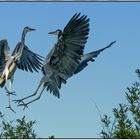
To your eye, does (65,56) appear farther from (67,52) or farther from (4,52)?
(4,52)

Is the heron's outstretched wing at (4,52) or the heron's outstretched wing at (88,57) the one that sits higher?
the heron's outstretched wing at (4,52)

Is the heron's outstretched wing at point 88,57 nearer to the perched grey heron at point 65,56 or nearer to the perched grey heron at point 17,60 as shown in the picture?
the perched grey heron at point 65,56

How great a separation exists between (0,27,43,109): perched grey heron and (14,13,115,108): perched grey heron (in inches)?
17.2

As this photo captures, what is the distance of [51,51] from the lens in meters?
15.8

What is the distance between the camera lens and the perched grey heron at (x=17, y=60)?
626 inches

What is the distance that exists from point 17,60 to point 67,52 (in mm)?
894

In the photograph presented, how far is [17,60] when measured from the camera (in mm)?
16250

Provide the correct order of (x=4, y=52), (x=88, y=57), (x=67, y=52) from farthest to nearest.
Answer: (x=4, y=52) < (x=88, y=57) < (x=67, y=52)

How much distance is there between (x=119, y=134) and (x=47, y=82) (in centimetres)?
132

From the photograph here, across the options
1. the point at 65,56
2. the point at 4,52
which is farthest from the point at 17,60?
the point at 65,56

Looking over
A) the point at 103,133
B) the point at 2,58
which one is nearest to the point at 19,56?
the point at 2,58

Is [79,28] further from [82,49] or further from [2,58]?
[2,58]

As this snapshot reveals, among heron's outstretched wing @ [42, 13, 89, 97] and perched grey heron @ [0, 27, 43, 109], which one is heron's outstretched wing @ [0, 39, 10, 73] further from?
heron's outstretched wing @ [42, 13, 89, 97]

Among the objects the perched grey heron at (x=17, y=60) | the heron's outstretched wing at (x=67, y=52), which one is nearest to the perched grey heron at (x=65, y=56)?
the heron's outstretched wing at (x=67, y=52)
